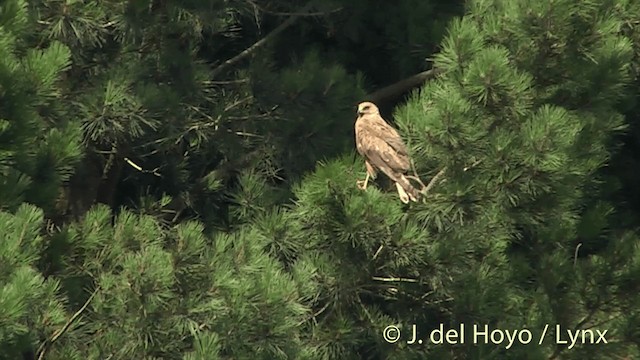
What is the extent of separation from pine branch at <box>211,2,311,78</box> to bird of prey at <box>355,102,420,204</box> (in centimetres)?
120

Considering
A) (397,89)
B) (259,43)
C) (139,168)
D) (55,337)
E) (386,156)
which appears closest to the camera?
(55,337)

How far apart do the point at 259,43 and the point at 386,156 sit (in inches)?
67.7

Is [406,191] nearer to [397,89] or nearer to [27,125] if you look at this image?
[27,125]

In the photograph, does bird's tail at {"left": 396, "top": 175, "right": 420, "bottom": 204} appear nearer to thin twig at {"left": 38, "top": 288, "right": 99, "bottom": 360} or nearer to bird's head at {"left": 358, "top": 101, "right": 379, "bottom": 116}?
bird's head at {"left": 358, "top": 101, "right": 379, "bottom": 116}

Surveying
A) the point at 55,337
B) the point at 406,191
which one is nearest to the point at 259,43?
the point at 406,191

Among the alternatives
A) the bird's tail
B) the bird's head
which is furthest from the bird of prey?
the bird's head

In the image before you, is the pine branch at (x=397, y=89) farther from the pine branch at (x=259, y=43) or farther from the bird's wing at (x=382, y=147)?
the bird's wing at (x=382, y=147)

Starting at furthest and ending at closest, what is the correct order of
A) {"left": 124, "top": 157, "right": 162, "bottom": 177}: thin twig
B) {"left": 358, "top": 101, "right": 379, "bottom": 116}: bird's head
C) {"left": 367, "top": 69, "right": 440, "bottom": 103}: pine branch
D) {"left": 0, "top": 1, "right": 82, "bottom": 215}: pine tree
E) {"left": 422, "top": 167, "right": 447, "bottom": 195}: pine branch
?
{"left": 367, "top": 69, "right": 440, "bottom": 103}: pine branch < {"left": 124, "top": 157, "right": 162, "bottom": 177}: thin twig < {"left": 358, "top": 101, "right": 379, "bottom": 116}: bird's head < {"left": 422, "top": 167, "right": 447, "bottom": 195}: pine branch < {"left": 0, "top": 1, "right": 82, "bottom": 215}: pine tree

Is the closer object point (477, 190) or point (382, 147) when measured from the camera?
point (477, 190)

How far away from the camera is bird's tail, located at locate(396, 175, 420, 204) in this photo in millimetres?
5574

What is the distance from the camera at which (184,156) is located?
23.5 ft

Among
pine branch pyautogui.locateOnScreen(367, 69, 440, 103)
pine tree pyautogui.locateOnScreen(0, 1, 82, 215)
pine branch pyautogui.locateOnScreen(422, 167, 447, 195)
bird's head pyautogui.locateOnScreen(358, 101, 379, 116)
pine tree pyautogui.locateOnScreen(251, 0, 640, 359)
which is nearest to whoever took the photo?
pine tree pyautogui.locateOnScreen(0, 1, 82, 215)

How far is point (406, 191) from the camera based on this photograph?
5594 mm

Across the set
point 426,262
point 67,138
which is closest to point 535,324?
point 426,262
